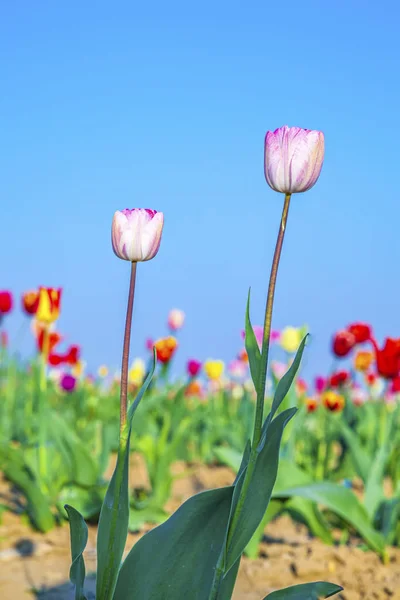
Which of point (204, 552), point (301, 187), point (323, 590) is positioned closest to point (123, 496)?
point (204, 552)

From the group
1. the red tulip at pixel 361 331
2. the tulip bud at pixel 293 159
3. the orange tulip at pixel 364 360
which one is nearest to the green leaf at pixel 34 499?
the red tulip at pixel 361 331

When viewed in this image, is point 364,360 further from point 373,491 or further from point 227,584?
point 227,584

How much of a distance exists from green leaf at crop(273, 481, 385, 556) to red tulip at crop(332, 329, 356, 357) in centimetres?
134

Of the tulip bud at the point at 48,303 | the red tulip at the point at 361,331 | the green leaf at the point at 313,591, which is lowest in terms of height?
the green leaf at the point at 313,591

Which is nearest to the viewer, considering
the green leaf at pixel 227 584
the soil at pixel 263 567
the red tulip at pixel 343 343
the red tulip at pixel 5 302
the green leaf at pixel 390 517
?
the green leaf at pixel 227 584

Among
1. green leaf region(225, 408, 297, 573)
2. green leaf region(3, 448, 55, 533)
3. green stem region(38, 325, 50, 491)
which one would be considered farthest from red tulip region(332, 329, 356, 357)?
green leaf region(225, 408, 297, 573)

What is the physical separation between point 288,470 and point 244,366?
172 inches

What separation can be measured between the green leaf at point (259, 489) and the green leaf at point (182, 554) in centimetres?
11

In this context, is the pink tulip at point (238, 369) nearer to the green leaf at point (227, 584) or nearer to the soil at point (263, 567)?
the soil at point (263, 567)

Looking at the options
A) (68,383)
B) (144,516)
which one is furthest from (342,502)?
(68,383)

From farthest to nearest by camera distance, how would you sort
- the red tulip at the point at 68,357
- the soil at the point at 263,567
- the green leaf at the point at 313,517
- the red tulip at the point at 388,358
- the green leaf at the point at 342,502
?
the red tulip at the point at 68,357 → the red tulip at the point at 388,358 → the green leaf at the point at 313,517 → the green leaf at the point at 342,502 → the soil at the point at 263,567

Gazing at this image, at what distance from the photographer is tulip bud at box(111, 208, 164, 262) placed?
5.26 ft

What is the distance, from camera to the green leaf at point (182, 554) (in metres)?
1.70

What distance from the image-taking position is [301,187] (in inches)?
61.2
